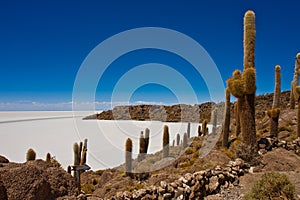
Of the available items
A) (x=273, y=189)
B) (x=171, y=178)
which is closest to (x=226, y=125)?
(x=171, y=178)

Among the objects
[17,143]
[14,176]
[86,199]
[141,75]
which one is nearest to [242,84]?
[141,75]

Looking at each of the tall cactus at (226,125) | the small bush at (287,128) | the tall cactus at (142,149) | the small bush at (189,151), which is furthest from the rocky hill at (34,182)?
the small bush at (287,128)

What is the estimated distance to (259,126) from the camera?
18.1m

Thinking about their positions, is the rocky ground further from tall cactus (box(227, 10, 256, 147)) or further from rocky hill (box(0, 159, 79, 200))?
tall cactus (box(227, 10, 256, 147))

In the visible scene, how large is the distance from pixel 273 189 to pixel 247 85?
599cm

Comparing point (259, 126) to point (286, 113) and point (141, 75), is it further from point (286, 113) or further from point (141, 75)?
point (141, 75)

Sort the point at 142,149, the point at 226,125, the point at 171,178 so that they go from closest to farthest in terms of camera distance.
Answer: the point at 171,178, the point at 226,125, the point at 142,149

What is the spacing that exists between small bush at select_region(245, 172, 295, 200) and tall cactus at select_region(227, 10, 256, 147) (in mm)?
5485

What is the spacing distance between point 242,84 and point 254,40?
75.0 inches

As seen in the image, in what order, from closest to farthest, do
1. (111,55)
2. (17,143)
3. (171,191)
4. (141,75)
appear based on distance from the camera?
(171,191)
(111,55)
(141,75)
(17,143)

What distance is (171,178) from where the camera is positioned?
7246 mm

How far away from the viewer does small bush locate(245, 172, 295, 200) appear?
4.88m

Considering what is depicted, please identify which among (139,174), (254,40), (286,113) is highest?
(254,40)

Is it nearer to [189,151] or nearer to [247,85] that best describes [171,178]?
[247,85]
